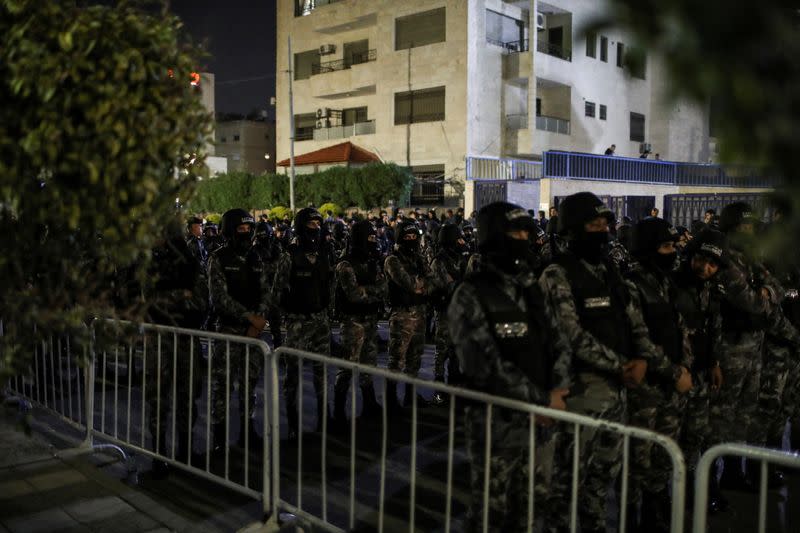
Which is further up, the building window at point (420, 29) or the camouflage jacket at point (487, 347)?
the building window at point (420, 29)

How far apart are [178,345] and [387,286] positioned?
247cm

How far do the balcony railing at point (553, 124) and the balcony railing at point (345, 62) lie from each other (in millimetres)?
8589

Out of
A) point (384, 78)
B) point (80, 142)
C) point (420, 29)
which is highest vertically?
point (420, 29)

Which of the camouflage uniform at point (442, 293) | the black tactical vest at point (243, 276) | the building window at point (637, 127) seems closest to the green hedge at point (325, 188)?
the building window at point (637, 127)

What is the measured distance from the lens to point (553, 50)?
3272cm

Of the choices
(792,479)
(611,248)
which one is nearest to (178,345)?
(792,479)

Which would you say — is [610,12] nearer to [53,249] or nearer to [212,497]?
[53,249]

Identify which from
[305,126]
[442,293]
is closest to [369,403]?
[442,293]

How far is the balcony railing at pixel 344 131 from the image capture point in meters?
34.3

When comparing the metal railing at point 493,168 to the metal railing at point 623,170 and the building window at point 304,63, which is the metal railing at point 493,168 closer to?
the metal railing at point 623,170

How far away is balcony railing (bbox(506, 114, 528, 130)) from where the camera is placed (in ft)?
A: 104

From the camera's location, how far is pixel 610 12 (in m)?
1.18

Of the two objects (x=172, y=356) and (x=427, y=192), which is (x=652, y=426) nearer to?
(x=172, y=356)

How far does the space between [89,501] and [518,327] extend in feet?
10.8
